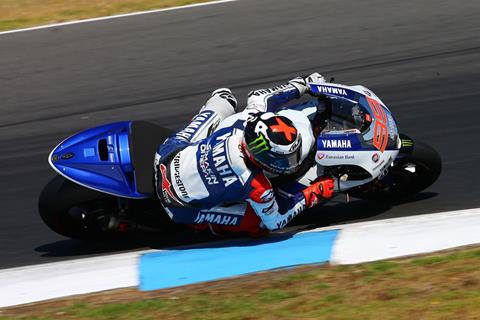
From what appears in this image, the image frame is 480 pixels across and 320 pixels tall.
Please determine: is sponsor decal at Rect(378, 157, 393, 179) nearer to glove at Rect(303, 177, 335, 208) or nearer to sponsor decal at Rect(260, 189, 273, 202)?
glove at Rect(303, 177, 335, 208)

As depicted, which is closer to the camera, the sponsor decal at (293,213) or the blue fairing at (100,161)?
the sponsor decal at (293,213)

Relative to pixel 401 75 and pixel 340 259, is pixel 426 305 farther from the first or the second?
pixel 401 75

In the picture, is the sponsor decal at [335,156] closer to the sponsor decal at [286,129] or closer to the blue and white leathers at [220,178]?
the blue and white leathers at [220,178]

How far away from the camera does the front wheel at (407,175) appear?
6.68 m

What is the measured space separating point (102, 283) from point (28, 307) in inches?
20.7

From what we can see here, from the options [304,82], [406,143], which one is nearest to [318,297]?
[406,143]

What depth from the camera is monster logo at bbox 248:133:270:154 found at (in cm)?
578

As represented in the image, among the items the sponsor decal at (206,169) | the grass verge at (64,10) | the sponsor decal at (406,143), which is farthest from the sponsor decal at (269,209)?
the grass verge at (64,10)

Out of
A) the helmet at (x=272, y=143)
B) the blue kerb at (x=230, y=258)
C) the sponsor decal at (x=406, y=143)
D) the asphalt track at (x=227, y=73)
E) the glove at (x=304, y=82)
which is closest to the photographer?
the helmet at (x=272, y=143)

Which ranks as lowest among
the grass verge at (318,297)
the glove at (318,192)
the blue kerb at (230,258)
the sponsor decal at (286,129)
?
the grass verge at (318,297)

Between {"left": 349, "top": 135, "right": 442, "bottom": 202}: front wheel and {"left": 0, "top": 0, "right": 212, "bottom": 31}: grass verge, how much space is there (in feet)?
20.8

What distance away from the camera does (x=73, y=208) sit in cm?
668

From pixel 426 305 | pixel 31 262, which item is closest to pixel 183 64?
pixel 31 262

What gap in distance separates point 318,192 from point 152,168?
1244 mm
